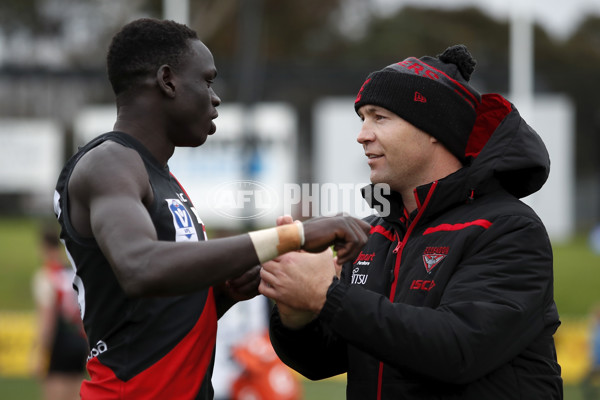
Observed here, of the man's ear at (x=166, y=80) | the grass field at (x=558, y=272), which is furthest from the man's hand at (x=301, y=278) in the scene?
the grass field at (x=558, y=272)

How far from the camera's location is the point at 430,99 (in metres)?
3.25

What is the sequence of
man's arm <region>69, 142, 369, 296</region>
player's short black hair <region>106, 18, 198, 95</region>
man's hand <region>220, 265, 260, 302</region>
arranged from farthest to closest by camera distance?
man's hand <region>220, 265, 260, 302</region>, player's short black hair <region>106, 18, 198, 95</region>, man's arm <region>69, 142, 369, 296</region>

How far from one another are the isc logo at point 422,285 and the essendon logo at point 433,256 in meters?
0.04

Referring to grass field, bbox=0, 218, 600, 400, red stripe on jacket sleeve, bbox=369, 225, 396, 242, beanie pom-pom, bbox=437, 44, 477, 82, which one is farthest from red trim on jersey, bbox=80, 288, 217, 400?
grass field, bbox=0, 218, 600, 400

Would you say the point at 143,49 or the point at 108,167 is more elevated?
the point at 143,49

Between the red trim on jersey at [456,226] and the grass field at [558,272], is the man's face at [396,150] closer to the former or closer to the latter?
the red trim on jersey at [456,226]

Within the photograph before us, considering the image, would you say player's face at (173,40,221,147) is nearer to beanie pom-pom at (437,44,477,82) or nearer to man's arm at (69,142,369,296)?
man's arm at (69,142,369,296)

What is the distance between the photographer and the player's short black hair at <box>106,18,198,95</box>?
287 centimetres

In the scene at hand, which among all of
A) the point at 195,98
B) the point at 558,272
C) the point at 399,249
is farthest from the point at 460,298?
the point at 558,272

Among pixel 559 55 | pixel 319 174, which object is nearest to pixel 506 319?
pixel 319 174

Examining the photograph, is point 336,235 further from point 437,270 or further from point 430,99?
point 430,99

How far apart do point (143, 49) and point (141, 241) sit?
0.75 meters

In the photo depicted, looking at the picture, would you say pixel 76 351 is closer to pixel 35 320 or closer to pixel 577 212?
pixel 35 320

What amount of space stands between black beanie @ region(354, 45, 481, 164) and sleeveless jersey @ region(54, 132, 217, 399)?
940 mm
